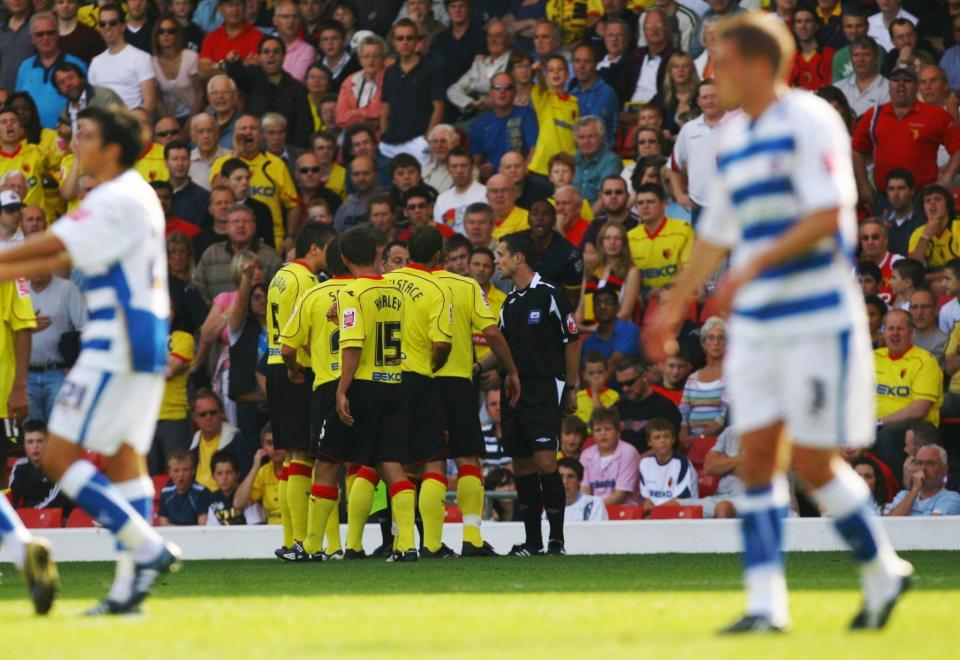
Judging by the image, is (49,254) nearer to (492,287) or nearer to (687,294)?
(687,294)

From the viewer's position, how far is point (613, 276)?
16.3m

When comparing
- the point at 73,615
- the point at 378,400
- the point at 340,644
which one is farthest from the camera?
the point at 378,400

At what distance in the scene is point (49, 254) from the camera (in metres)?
7.43

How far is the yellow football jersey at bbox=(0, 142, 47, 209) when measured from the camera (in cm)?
1831

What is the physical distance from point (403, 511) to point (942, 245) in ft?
19.7

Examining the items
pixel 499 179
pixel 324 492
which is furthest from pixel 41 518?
pixel 499 179

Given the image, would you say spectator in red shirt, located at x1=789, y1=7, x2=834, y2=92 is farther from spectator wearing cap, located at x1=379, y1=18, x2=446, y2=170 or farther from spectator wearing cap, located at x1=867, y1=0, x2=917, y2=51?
spectator wearing cap, located at x1=379, y1=18, x2=446, y2=170

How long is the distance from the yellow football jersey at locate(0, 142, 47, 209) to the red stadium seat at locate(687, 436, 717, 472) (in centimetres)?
741

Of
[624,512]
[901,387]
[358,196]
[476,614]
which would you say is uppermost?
[358,196]

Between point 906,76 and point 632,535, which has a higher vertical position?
point 906,76

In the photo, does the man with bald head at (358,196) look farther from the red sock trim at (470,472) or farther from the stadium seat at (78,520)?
the red sock trim at (470,472)

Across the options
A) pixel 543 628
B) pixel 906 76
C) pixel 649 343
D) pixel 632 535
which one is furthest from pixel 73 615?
pixel 906 76

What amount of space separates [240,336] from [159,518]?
183 cm

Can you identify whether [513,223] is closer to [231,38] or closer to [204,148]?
[204,148]
